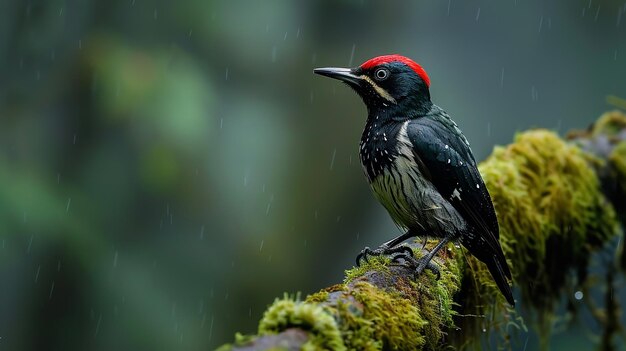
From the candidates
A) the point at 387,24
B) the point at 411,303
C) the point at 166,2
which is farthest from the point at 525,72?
the point at 411,303

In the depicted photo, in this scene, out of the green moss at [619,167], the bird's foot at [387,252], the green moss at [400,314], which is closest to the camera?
the green moss at [400,314]

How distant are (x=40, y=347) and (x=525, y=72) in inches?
242

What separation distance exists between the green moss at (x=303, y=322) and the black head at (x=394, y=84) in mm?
1622

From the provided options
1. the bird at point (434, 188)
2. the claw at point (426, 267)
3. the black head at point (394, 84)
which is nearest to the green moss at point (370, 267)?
the claw at point (426, 267)

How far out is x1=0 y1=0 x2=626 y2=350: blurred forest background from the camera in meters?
5.20

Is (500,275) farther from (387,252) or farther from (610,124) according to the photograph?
(610,124)

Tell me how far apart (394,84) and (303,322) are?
1.70 metres

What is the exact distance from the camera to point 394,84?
349cm

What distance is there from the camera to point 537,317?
401cm

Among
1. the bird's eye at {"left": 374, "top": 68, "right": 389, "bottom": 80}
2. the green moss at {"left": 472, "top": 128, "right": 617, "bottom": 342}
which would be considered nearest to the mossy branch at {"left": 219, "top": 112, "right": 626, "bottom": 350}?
the green moss at {"left": 472, "top": 128, "right": 617, "bottom": 342}

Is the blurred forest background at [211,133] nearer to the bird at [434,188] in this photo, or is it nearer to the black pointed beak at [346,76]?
the bird at [434,188]

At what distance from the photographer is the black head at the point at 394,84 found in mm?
3480

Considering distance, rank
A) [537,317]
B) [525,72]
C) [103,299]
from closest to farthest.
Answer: [537,317], [103,299], [525,72]

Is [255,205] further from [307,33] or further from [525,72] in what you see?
[525,72]
